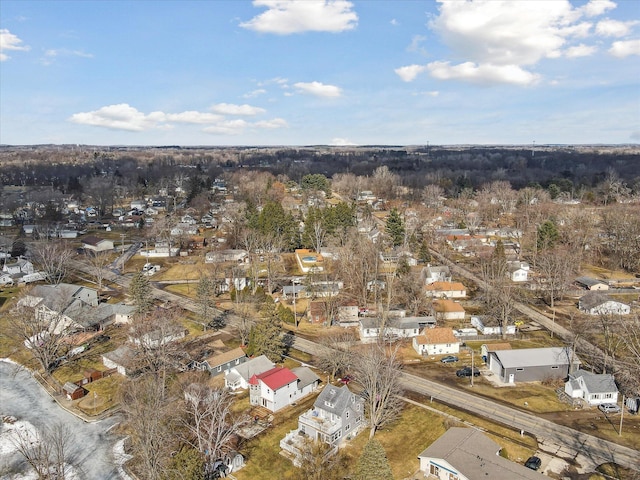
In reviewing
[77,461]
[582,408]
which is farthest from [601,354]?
[77,461]

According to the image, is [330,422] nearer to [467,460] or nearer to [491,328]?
[467,460]

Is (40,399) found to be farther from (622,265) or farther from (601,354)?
(622,265)

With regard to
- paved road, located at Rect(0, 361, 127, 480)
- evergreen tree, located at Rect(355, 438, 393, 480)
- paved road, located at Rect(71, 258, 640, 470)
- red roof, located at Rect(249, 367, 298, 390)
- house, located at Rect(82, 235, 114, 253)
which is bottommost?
paved road, located at Rect(0, 361, 127, 480)

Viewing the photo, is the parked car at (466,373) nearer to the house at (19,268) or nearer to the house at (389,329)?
the house at (389,329)

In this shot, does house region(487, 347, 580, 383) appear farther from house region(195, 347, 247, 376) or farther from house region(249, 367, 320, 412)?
house region(195, 347, 247, 376)

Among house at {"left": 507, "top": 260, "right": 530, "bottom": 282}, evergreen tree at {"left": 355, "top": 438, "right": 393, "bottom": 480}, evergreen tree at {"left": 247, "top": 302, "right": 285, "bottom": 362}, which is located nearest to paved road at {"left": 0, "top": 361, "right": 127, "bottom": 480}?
evergreen tree at {"left": 247, "top": 302, "right": 285, "bottom": 362}

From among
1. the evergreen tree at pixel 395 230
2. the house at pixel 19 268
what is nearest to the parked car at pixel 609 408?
the evergreen tree at pixel 395 230
